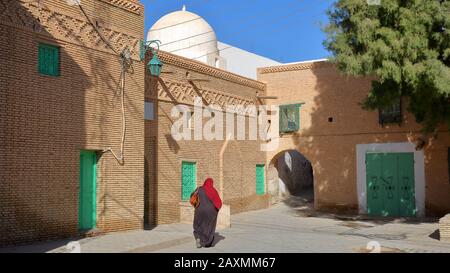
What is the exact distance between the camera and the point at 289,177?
980 inches

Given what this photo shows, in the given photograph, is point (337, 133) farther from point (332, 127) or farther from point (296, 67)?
point (296, 67)

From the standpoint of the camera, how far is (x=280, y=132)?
68.8 ft

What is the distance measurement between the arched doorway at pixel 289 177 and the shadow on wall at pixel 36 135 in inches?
454

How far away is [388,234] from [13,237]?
29.9ft

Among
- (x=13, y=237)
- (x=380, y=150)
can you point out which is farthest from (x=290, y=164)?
(x=13, y=237)

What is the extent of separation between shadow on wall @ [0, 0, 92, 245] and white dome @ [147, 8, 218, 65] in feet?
36.0

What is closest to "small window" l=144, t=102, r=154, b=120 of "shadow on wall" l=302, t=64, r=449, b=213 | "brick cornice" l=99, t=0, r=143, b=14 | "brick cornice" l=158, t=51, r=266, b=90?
"brick cornice" l=158, t=51, r=266, b=90

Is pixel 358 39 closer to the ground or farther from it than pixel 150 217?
farther from it

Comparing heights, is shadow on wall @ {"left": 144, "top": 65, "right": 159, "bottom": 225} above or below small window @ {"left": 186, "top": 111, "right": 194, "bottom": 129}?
below

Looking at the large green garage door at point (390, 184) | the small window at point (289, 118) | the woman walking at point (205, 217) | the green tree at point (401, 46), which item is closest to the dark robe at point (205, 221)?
the woman walking at point (205, 217)

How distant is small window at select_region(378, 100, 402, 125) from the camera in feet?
61.1

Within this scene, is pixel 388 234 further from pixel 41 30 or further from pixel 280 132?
pixel 41 30

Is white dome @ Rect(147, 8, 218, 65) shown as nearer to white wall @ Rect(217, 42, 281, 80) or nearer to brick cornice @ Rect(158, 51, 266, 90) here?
white wall @ Rect(217, 42, 281, 80)

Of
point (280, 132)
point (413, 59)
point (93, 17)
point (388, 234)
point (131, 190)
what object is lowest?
point (388, 234)
